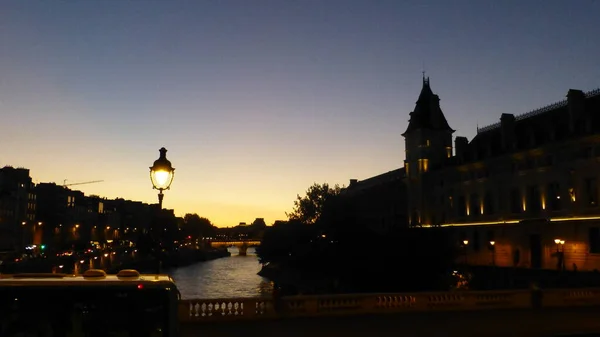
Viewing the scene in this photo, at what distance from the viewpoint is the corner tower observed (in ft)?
287

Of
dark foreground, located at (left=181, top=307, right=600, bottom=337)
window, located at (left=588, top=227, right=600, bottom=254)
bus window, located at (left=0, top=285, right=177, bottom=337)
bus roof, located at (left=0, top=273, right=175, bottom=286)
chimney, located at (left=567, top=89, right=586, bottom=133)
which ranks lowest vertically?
dark foreground, located at (left=181, top=307, right=600, bottom=337)

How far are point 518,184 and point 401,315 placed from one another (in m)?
48.7

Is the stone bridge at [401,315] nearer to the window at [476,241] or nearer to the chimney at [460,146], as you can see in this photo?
the window at [476,241]

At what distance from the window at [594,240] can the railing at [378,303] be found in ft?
100

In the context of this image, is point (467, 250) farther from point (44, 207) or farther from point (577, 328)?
point (44, 207)

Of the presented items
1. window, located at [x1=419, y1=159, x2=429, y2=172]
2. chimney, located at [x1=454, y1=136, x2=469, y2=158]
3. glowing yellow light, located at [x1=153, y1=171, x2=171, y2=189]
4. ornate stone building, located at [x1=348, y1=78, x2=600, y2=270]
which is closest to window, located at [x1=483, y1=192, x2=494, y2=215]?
ornate stone building, located at [x1=348, y1=78, x2=600, y2=270]

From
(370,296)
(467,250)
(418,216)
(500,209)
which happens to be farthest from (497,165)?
(370,296)

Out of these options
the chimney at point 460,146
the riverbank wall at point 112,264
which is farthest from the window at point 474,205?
the riverbank wall at point 112,264

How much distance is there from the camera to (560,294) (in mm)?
26938

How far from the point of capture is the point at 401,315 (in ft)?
75.7

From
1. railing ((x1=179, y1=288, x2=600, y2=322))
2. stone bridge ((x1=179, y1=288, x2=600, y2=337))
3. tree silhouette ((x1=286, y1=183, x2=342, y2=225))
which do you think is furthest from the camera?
tree silhouette ((x1=286, y1=183, x2=342, y2=225))

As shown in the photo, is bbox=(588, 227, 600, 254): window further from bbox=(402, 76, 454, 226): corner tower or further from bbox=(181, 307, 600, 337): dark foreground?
bbox=(181, 307, 600, 337): dark foreground

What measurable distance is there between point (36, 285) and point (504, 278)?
56795 millimetres

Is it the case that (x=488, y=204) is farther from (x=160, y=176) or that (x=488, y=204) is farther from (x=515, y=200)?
(x=160, y=176)
